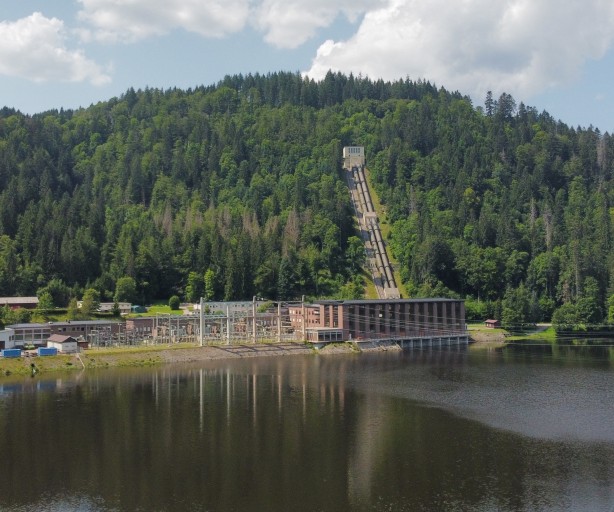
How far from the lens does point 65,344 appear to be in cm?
6125

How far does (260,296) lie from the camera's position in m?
93.9

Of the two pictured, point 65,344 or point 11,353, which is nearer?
point 11,353

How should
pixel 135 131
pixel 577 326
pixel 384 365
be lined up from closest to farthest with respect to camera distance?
pixel 384 365, pixel 577 326, pixel 135 131

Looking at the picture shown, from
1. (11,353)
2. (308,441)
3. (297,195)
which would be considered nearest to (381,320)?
(11,353)

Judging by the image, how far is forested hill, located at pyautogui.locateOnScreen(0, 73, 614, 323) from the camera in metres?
93.8

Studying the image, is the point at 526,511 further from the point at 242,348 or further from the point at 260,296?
the point at 260,296

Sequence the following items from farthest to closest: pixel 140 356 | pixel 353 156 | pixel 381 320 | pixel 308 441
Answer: pixel 353 156
pixel 381 320
pixel 140 356
pixel 308 441

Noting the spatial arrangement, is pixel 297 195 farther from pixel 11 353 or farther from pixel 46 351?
pixel 11 353

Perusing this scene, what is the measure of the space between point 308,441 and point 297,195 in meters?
84.0

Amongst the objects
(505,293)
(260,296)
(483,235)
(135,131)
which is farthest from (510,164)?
(135,131)

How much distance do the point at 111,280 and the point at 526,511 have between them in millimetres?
71237

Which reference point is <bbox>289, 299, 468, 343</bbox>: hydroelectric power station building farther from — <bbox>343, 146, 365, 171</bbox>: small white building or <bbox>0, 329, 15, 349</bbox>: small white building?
<bbox>343, 146, 365, 171</bbox>: small white building

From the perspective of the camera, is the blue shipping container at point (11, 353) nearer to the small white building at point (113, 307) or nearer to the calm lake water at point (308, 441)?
the calm lake water at point (308, 441)

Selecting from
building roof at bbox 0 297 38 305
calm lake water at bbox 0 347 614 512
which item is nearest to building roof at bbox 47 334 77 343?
calm lake water at bbox 0 347 614 512
